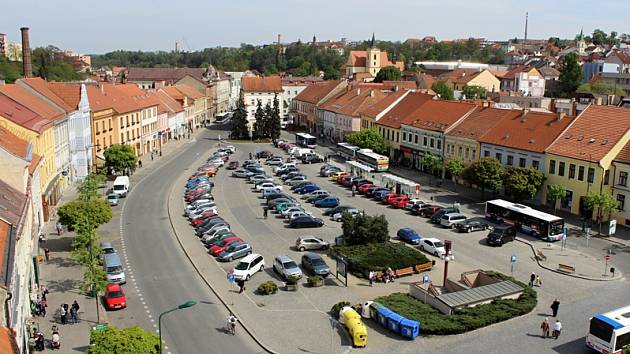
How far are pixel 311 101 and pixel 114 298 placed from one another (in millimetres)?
79575

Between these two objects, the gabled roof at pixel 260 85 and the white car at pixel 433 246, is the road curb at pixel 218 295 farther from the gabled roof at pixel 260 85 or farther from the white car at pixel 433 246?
the gabled roof at pixel 260 85

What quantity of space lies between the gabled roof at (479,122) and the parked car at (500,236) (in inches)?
708

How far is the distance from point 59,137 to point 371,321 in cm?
3842

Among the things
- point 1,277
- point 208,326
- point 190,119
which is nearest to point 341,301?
point 208,326

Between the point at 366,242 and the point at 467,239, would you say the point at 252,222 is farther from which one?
the point at 467,239

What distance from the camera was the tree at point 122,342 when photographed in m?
19.0

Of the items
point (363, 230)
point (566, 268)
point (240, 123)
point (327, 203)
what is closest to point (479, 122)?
point (327, 203)

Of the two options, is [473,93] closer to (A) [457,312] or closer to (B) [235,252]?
(B) [235,252]

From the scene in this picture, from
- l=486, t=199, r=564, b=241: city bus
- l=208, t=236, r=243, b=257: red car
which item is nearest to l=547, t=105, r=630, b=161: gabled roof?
l=486, t=199, r=564, b=241: city bus

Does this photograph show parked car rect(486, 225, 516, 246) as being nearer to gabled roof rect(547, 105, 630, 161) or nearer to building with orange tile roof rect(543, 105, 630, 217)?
building with orange tile roof rect(543, 105, 630, 217)

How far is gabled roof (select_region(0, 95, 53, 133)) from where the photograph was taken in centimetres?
4344

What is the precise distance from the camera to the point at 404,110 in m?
72.9

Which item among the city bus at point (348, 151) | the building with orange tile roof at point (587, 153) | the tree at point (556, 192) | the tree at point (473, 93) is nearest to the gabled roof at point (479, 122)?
the building with orange tile roof at point (587, 153)

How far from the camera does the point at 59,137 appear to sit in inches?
2114
